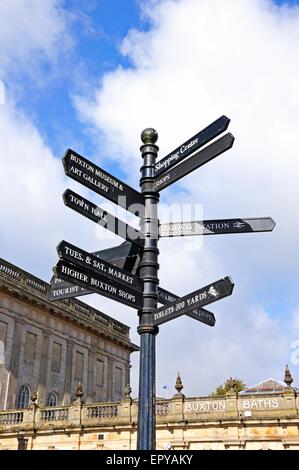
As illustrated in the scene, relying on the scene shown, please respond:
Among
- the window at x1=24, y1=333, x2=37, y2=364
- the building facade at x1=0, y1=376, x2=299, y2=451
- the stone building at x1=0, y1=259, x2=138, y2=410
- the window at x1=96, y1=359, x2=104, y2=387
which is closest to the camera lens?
the building facade at x1=0, y1=376, x2=299, y2=451

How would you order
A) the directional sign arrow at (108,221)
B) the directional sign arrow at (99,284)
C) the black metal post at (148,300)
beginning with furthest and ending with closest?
the directional sign arrow at (108,221)
the directional sign arrow at (99,284)
the black metal post at (148,300)

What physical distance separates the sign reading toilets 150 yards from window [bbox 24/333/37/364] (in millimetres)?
30644

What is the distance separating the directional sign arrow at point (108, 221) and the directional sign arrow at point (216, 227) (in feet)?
1.01

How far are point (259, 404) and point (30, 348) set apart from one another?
17.5 m

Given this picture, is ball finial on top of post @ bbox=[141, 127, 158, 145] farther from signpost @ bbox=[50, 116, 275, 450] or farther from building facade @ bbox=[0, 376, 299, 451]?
building facade @ bbox=[0, 376, 299, 451]

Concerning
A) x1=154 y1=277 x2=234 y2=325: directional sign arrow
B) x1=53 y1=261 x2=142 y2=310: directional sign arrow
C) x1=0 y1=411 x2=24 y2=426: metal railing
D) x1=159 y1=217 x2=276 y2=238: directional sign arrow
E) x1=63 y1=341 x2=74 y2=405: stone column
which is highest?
x1=63 y1=341 x2=74 y2=405: stone column

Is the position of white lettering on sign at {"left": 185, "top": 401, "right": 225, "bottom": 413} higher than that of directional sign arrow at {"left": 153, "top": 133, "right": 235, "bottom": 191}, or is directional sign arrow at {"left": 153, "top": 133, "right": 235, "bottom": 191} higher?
white lettering on sign at {"left": 185, "top": 401, "right": 225, "bottom": 413}

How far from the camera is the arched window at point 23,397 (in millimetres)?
33438

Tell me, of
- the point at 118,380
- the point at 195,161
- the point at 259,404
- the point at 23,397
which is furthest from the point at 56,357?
the point at 195,161

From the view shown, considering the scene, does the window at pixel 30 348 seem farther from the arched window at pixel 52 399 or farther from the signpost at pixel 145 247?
the signpost at pixel 145 247

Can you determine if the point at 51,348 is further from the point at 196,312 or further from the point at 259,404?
the point at 196,312

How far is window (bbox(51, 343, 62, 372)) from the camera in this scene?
122 feet

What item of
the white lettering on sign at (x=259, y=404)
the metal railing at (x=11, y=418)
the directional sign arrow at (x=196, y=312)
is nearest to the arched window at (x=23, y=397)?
the metal railing at (x=11, y=418)

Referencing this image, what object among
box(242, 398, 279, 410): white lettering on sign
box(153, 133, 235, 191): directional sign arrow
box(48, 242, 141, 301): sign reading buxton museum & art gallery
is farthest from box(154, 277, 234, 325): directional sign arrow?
box(242, 398, 279, 410): white lettering on sign
